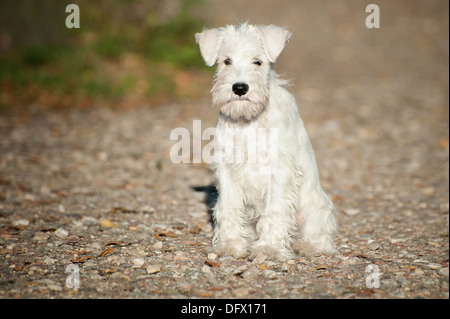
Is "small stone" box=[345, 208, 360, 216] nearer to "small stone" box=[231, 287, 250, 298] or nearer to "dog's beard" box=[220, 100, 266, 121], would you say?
"dog's beard" box=[220, 100, 266, 121]

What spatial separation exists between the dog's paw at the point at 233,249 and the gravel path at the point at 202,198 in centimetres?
9

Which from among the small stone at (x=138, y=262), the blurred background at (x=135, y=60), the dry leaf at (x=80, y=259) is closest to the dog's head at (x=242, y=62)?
the small stone at (x=138, y=262)

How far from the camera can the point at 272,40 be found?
206 inches

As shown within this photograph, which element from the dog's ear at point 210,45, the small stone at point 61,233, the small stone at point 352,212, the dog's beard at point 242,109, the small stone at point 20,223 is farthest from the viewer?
the small stone at point 352,212

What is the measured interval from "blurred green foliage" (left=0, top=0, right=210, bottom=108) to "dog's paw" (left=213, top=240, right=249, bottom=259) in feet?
30.4

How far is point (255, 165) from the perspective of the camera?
5145 mm

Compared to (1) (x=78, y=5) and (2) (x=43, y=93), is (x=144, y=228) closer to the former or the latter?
(2) (x=43, y=93)

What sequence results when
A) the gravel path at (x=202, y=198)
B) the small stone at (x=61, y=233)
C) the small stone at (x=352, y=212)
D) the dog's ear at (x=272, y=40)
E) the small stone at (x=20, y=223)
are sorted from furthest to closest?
the small stone at (x=352, y=212), the small stone at (x=20, y=223), the small stone at (x=61, y=233), the dog's ear at (x=272, y=40), the gravel path at (x=202, y=198)

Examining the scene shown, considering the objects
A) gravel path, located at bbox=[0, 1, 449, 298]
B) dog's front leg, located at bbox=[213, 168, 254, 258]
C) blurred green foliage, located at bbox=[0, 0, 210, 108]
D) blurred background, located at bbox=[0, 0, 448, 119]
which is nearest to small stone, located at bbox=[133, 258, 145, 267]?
gravel path, located at bbox=[0, 1, 449, 298]

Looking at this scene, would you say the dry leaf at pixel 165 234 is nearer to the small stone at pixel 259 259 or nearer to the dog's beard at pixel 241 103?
the small stone at pixel 259 259

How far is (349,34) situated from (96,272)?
691 inches

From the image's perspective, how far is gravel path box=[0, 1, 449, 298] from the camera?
477 cm

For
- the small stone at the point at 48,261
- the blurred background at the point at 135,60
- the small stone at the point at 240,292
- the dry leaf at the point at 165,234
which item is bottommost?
the small stone at the point at 240,292

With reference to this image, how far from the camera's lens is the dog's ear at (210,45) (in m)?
5.39
